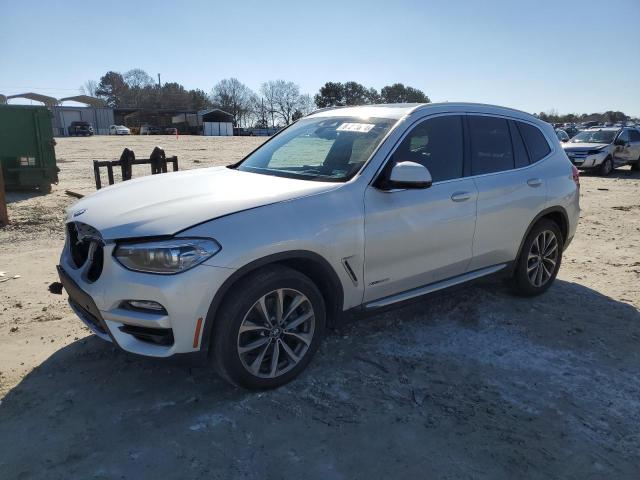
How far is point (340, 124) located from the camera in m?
4.09

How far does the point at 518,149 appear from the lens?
466 cm

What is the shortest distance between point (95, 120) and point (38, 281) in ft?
280

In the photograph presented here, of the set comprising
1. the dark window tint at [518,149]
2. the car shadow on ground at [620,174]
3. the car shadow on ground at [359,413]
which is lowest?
the car shadow on ground at [359,413]

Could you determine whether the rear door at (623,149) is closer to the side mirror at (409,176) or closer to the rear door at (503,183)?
the rear door at (503,183)

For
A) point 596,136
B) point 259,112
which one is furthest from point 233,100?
point 596,136

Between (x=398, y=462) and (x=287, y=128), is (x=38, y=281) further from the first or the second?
(x=398, y=462)

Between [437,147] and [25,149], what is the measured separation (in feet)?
32.9

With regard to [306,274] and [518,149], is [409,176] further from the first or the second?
[518,149]

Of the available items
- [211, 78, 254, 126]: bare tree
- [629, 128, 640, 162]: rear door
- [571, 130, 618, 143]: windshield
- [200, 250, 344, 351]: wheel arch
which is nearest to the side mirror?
[200, 250, 344, 351]: wheel arch

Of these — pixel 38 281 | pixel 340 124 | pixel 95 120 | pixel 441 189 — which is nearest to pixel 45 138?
pixel 38 281

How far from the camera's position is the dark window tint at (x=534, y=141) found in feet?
15.6

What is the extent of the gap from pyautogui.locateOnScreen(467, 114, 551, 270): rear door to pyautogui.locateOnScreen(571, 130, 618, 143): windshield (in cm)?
1524

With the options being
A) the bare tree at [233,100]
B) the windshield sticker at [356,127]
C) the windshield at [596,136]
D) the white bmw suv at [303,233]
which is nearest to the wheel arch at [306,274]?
the white bmw suv at [303,233]

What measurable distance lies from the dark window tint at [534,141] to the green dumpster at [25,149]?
32.7ft
